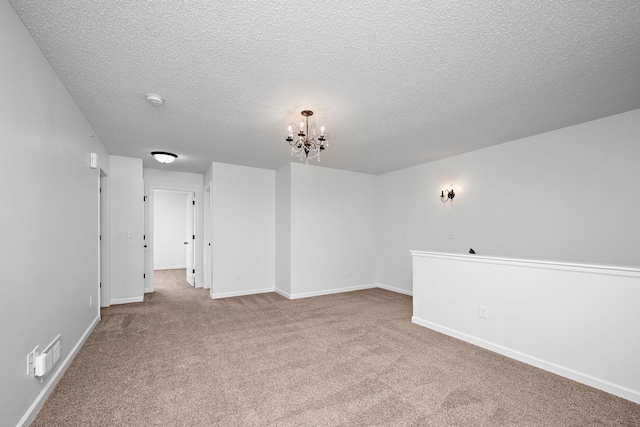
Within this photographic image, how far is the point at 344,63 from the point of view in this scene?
6.93 feet

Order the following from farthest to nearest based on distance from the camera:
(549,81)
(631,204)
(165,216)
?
(165,216), (631,204), (549,81)

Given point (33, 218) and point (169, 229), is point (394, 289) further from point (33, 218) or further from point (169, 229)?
point (169, 229)

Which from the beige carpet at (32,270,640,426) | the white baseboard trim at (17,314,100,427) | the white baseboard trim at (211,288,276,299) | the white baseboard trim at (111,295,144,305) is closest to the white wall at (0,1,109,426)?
the white baseboard trim at (17,314,100,427)

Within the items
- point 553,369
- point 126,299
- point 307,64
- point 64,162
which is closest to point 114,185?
point 126,299

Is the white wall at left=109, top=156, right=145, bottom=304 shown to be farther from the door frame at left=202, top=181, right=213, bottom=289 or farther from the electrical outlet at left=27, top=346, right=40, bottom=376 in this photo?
the electrical outlet at left=27, top=346, right=40, bottom=376

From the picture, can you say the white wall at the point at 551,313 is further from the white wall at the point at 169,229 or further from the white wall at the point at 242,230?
the white wall at the point at 169,229

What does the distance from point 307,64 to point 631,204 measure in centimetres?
363

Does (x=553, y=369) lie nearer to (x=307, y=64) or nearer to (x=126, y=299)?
(x=307, y=64)

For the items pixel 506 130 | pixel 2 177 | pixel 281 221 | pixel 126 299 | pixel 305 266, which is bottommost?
pixel 126 299

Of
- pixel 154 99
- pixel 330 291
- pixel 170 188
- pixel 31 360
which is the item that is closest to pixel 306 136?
pixel 154 99

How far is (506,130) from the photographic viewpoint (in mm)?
3543

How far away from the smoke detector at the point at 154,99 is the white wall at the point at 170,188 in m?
3.66

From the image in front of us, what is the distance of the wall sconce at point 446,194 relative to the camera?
188 inches

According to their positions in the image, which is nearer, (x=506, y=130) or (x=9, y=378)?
(x=9, y=378)
